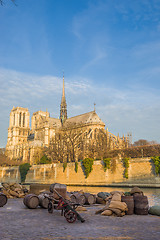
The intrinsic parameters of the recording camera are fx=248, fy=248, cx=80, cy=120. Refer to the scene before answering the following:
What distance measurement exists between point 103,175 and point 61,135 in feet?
81.7

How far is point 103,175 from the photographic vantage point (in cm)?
4456

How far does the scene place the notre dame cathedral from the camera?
58.3 m

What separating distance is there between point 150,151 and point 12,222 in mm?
39635

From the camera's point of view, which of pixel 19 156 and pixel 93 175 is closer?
pixel 93 175

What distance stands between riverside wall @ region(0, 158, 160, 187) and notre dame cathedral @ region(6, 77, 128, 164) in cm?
466

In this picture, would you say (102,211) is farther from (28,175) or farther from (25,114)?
(25,114)

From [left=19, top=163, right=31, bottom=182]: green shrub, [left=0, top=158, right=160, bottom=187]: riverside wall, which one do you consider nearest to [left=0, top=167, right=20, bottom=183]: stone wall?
[left=19, top=163, right=31, bottom=182]: green shrub

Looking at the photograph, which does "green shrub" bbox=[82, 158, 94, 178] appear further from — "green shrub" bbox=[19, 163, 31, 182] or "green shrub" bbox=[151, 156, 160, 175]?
"green shrub" bbox=[19, 163, 31, 182]

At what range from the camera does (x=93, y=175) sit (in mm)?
46219

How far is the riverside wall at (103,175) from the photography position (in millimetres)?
38062

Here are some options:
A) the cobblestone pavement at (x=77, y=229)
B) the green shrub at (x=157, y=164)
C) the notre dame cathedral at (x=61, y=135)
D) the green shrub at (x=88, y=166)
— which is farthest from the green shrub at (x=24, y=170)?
the cobblestone pavement at (x=77, y=229)

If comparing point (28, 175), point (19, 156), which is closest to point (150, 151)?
point (28, 175)

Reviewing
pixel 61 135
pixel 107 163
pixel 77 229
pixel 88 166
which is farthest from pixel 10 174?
pixel 77 229

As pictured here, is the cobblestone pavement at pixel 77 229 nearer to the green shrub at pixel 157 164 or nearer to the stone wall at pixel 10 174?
the green shrub at pixel 157 164
